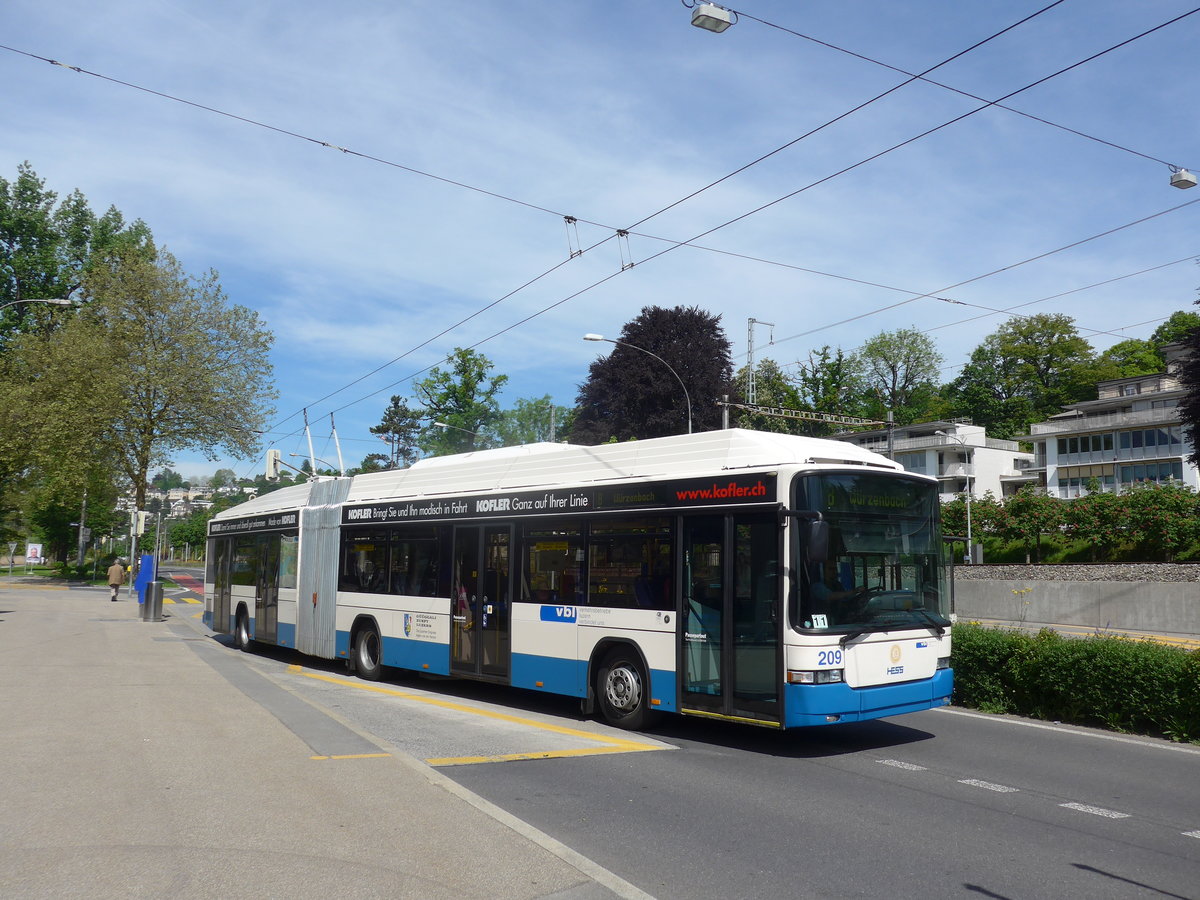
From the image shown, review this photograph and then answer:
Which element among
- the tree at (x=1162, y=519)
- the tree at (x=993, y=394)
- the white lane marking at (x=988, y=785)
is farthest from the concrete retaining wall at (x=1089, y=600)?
the tree at (x=993, y=394)

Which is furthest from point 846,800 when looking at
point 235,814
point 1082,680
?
point 1082,680

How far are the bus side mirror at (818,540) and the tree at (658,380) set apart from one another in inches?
1413

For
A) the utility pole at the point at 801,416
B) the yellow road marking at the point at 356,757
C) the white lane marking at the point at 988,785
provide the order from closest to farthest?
the white lane marking at the point at 988,785, the yellow road marking at the point at 356,757, the utility pole at the point at 801,416

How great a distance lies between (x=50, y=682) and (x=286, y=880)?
9.71 metres

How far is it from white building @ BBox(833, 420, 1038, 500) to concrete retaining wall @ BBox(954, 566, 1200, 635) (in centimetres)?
4059

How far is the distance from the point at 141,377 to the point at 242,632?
26362 millimetres

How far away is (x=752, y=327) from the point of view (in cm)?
5909

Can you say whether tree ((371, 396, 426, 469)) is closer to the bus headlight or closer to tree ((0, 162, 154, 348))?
tree ((0, 162, 154, 348))

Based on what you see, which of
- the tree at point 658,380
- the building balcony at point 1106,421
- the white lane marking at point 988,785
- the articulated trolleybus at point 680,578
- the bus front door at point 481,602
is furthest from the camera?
the building balcony at point 1106,421

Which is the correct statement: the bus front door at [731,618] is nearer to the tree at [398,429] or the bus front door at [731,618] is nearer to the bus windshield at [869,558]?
the bus windshield at [869,558]

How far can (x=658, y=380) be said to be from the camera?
45.8 m

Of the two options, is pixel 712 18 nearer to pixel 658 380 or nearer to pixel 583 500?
pixel 583 500

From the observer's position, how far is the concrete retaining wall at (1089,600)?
1143 inches

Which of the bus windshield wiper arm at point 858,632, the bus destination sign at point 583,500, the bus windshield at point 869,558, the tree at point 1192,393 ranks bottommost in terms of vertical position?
the bus windshield wiper arm at point 858,632
